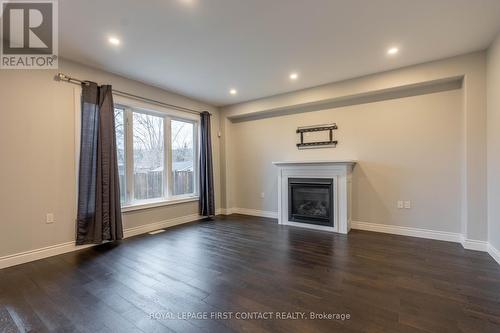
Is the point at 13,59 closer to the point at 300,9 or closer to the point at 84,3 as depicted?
the point at 84,3

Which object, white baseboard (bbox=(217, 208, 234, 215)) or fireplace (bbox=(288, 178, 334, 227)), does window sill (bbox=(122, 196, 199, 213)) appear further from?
fireplace (bbox=(288, 178, 334, 227))

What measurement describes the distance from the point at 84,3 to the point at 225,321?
9.62ft

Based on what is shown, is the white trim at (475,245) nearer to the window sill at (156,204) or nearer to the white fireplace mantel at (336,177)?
the white fireplace mantel at (336,177)

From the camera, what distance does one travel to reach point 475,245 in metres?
2.98

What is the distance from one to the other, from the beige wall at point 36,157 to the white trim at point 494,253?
5305 mm

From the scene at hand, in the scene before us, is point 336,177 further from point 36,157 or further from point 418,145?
point 36,157

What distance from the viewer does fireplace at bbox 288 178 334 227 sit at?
13.4ft

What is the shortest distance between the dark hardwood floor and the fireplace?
0.88 metres

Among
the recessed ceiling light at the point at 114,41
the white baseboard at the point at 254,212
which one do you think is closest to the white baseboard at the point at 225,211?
the white baseboard at the point at 254,212

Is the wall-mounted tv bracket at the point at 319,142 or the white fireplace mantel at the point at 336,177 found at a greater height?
the wall-mounted tv bracket at the point at 319,142

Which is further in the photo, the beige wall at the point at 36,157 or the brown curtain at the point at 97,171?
the brown curtain at the point at 97,171

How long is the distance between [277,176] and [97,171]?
10.7ft

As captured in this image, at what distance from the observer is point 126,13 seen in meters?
2.21

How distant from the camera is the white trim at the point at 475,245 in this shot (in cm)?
293
